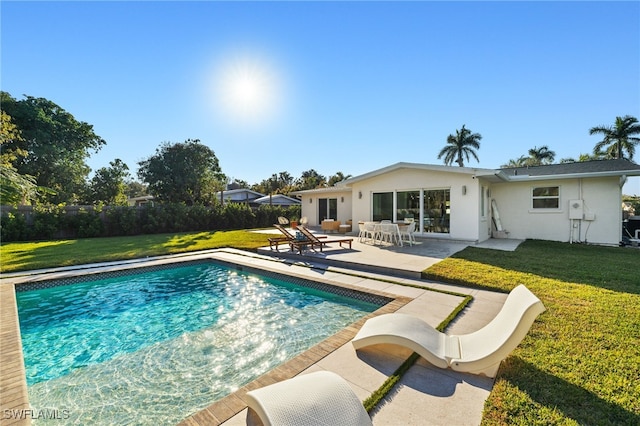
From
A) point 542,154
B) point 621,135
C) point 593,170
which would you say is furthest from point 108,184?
point 542,154

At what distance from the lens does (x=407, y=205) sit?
13.3 m

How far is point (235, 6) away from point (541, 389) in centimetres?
1167

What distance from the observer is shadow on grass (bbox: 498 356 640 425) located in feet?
7.36

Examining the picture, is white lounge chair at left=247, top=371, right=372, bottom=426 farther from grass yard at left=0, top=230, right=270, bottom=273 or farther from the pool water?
grass yard at left=0, top=230, right=270, bottom=273

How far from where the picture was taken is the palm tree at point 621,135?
84.1ft

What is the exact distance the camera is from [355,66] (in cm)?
1186

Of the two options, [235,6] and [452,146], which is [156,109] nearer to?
[235,6]

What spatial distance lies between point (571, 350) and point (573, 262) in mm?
6448

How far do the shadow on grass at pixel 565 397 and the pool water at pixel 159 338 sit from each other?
2.61 m

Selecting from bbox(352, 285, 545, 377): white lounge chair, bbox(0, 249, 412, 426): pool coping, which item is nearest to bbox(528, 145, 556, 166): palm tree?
bbox(0, 249, 412, 426): pool coping

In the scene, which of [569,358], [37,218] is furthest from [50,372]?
[37,218]

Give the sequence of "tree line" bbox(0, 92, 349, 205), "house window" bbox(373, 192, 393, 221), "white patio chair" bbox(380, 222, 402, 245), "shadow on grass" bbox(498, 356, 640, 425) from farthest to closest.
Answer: "tree line" bbox(0, 92, 349, 205) < "house window" bbox(373, 192, 393, 221) < "white patio chair" bbox(380, 222, 402, 245) < "shadow on grass" bbox(498, 356, 640, 425)

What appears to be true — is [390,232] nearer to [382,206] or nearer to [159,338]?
[382,206]

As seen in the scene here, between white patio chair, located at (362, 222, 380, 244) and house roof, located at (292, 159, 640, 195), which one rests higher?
house roof, located at (292, 159, 640, 195)
